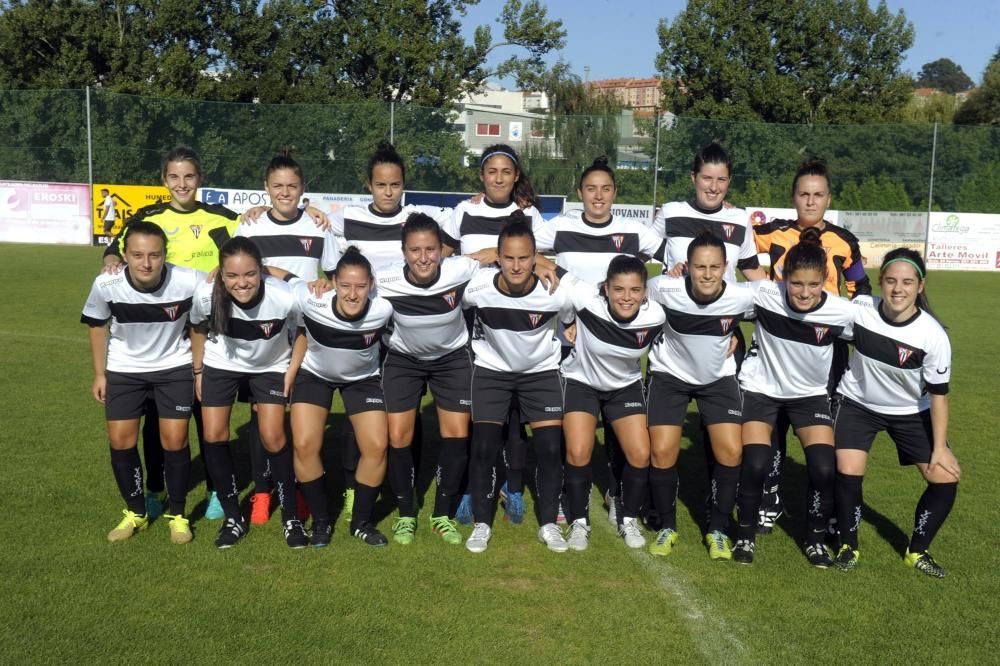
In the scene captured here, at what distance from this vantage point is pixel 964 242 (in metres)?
21.0

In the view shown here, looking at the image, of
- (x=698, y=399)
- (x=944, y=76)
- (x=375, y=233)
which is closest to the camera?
(x=698, y=399)

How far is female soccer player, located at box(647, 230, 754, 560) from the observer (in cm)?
453

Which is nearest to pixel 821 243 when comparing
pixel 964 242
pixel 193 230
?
pixel 193 230

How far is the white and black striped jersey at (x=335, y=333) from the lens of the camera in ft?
14.7

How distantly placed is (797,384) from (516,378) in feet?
4.65

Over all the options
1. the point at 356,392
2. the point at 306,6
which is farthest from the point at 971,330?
the point at 306,6

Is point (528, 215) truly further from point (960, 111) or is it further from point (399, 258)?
point (960, 111)

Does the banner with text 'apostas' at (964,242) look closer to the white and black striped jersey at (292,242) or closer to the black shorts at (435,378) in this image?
the black shorts at (435,378)

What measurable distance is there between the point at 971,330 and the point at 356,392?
10.2 meters

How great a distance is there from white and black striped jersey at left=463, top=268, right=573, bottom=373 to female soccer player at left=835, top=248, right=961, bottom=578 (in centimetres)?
146

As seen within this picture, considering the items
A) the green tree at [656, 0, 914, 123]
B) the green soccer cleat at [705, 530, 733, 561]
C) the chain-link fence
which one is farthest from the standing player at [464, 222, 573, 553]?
the green tree at [656, 0, 914, 123]

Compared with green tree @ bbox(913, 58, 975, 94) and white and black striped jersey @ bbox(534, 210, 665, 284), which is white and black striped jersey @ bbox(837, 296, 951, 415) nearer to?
white and black striped jersey @ bbox(534, 210, 665, 284)

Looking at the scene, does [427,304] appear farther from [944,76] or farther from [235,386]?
[944,76]

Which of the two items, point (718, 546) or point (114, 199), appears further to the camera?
point (114, 199)
